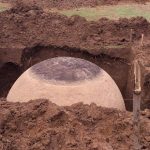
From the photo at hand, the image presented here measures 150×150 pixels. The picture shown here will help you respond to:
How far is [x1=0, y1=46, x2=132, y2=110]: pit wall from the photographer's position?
1309 centimetres

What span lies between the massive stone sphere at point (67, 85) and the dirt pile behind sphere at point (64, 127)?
0.75 metres

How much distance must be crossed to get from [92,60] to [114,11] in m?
6.31

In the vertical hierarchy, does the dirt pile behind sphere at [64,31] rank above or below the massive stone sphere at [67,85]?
above

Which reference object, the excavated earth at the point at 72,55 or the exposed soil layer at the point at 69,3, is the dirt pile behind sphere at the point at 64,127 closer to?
the excavated earth at the point at 72,55

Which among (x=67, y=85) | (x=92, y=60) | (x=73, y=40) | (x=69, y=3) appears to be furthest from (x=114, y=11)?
(x=67, y=85)

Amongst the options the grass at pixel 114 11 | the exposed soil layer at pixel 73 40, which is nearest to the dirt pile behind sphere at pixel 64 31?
the exposed soil layer at pixel 73 40

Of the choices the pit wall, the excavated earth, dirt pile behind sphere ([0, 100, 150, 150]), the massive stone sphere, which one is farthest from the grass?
dirt pile behind sphere ([0, 100, 150, 150])

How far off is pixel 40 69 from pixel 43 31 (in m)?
4.40

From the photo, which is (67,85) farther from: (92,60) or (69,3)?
(69,3)

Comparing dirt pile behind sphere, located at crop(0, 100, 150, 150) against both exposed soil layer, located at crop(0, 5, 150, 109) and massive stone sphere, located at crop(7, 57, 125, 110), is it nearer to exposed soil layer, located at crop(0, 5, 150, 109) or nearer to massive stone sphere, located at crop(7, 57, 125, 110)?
massive stone sphere, located at crop(7, 57, 125, 110)

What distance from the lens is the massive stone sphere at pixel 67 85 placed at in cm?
950

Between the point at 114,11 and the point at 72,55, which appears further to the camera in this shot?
the point at 114,11

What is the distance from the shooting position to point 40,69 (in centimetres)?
1010

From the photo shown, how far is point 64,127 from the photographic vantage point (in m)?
7.99
